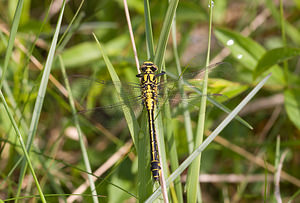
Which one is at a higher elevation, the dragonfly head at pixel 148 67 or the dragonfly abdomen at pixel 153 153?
the dragonfly head at pixel 148 67

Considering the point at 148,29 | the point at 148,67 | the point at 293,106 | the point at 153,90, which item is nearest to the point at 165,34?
the point at 148,29

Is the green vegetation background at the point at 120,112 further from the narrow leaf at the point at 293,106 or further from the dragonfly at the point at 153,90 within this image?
the dragonfly at the point at 153,90

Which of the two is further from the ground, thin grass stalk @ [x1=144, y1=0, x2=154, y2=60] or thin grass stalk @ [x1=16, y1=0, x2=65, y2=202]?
thin grass stalk @ [x1=144, y1=0, x2=154, y2=60]

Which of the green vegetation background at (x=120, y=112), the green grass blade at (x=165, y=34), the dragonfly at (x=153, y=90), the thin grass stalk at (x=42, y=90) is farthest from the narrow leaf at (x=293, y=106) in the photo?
A: the thin grass stalk at (x=42, y=90)

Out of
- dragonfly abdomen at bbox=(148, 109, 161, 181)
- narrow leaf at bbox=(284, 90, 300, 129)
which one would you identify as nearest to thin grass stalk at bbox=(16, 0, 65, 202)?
dragonfly abdomen at bbox=(148, 109, 161, 181)

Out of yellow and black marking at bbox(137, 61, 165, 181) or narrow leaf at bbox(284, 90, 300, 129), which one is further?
narrow leaf at bbox(284, 90, 300, 129)

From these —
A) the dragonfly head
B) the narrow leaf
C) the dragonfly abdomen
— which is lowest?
the dragonfly abdomen

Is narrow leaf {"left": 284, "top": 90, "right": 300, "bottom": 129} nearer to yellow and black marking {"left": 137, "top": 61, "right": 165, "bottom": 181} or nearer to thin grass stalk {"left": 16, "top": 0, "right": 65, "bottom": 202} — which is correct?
yellow and black marking {"left": 137, "top": 61, "right": 165, "bottom": 181}
